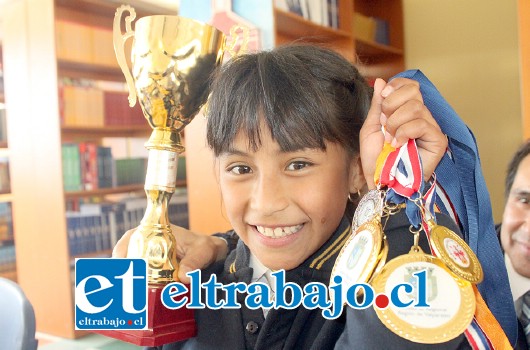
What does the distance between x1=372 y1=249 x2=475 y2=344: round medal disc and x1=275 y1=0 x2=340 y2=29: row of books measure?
1912 millimetres

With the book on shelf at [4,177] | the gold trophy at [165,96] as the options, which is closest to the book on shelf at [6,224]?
the book on shelf at [4,177]

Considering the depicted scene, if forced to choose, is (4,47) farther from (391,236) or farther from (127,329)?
(391,236)

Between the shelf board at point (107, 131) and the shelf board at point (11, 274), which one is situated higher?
the shelf board at point (107, 131)

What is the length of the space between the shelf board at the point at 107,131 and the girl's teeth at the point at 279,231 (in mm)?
2263

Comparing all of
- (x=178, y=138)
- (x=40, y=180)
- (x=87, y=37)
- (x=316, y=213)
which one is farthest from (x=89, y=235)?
(x=316, y=213)

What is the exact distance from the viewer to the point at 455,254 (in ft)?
1.39

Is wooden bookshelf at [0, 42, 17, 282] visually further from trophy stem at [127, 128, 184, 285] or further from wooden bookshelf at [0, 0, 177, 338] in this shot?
trophy stem at [127, 128, 184, 285]

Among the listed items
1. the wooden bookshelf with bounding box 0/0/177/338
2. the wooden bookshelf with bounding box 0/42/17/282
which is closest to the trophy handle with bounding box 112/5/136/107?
the wooden bookshelf with bounding box 0/0/177/338

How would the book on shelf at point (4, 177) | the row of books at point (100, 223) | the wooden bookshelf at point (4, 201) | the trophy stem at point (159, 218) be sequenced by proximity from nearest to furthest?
the trophy stem at point (159, 218), the row of books at point (100, 223), the wooden bookshelf at point (4, 201), the book on shelf at point (4, 177)

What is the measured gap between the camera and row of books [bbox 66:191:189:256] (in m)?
2.61

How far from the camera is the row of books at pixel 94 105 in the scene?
2.64m

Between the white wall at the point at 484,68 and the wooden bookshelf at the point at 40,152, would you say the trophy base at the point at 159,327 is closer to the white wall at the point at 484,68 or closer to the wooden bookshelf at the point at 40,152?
the wooden bookshelf at the point at 40,152

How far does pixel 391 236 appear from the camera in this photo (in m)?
0.48

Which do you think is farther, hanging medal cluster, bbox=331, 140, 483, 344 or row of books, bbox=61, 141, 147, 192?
row of books, bbox=61, 141, 147, 192
